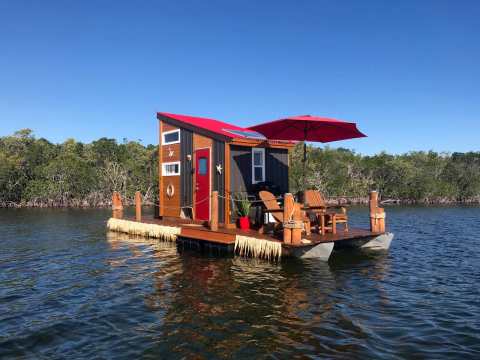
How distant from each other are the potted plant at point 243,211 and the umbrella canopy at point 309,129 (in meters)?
2.40

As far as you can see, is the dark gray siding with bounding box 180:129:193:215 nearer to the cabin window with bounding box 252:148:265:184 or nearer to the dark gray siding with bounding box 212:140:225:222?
the dark gray siding with bounding box 212:140:225:222

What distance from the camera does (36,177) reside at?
51.6 meters

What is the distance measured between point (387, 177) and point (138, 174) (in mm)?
39629

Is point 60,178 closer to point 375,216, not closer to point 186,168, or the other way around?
point 186,168

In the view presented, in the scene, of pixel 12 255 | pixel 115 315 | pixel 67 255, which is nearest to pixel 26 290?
pixel 115 315

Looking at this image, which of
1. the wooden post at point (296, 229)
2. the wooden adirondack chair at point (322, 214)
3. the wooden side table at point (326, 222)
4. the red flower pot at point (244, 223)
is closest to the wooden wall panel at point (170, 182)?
the red flower pot at point (244, 223)

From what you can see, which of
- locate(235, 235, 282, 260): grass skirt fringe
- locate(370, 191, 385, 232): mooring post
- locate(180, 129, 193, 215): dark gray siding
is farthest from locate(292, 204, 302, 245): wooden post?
locate(180, 129, 193, 215): dark gray siding

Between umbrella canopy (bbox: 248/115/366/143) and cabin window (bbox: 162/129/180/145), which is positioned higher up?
cabin window (bbox: 162/129/180/145)

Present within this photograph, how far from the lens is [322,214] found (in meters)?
12.0

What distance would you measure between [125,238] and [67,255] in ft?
13.6

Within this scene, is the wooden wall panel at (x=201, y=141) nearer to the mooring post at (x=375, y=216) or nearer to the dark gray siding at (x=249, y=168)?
the dark gray siding at (x=249, y=168)

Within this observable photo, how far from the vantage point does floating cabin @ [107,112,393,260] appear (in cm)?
1093

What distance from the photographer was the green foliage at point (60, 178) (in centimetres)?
4947

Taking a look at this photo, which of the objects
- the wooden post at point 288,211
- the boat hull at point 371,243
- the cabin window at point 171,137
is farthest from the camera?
the cabin window at point 171,137
